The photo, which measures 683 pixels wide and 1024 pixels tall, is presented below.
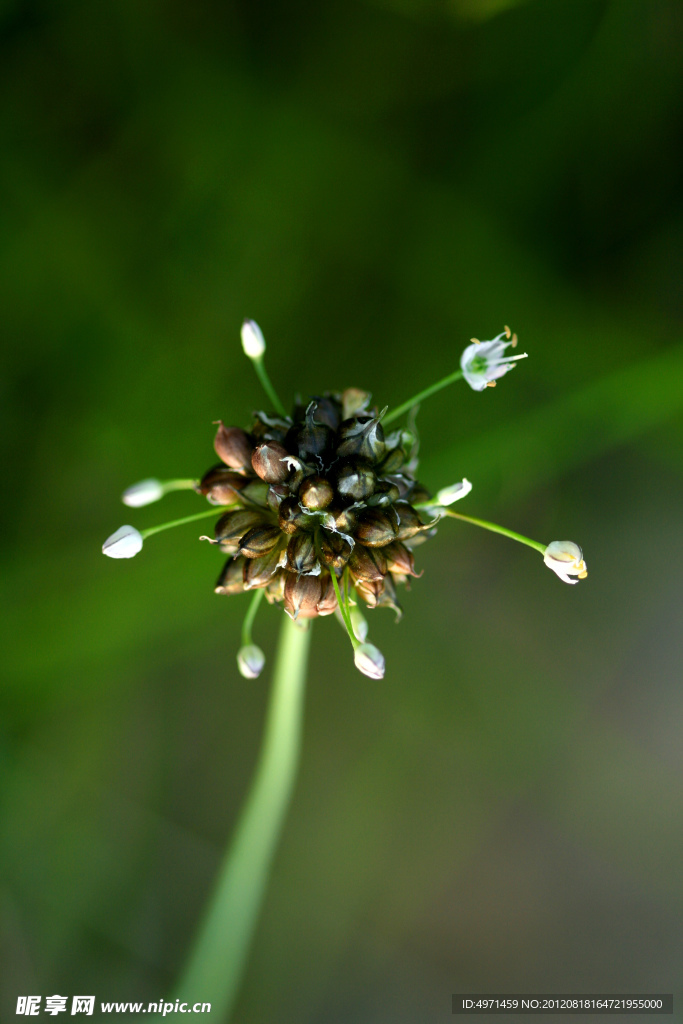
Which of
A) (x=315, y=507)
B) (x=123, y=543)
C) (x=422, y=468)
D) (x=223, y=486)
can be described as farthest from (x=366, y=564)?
(x=422, y=468)

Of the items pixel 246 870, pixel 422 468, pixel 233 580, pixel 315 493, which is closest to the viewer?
pixel 315 493

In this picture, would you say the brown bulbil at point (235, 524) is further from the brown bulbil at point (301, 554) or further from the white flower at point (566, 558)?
the white flower at point (566, 558)

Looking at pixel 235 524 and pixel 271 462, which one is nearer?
pixel 271 462

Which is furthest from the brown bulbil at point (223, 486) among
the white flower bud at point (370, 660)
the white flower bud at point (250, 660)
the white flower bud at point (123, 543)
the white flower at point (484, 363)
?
the white flower at point (484, 363)

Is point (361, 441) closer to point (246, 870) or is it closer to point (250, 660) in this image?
point (250, 660)

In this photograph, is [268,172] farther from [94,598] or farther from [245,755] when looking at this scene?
[245,755]

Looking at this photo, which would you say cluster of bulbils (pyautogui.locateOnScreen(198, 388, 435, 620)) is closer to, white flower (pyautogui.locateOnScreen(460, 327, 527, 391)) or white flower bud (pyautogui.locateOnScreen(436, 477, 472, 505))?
white flower bud (pyautogui.locateOnScreen(436, 477, 472, 505))

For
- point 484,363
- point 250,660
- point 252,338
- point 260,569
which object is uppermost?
point 484,363

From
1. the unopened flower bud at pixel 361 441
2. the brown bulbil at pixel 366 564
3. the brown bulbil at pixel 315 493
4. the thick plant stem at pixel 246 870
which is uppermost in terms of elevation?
the unopened flower bud at pixel 361 441
